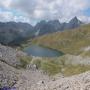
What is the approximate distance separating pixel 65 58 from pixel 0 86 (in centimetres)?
9516

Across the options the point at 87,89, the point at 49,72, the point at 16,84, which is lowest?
the point at 87,89

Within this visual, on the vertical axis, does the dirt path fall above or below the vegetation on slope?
below

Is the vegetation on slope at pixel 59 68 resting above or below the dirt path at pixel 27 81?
above

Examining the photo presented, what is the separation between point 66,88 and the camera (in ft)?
115

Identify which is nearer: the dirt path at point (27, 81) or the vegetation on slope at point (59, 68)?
the dirt path at point (27, 81)

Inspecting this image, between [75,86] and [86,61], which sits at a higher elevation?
[86,61]

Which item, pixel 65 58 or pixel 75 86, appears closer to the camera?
pixel 75 86

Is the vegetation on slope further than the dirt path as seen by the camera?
Yes

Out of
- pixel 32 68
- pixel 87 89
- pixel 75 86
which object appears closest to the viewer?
pixel 87 89

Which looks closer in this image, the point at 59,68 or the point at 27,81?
the point at 27,81

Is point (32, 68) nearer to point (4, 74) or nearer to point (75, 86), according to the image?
point (4, 74)

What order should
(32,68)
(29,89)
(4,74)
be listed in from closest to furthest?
(29,89) < (4,74) < (32,68)

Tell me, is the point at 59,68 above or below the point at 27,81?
above

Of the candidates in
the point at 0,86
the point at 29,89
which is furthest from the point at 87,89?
the point at 0,86
